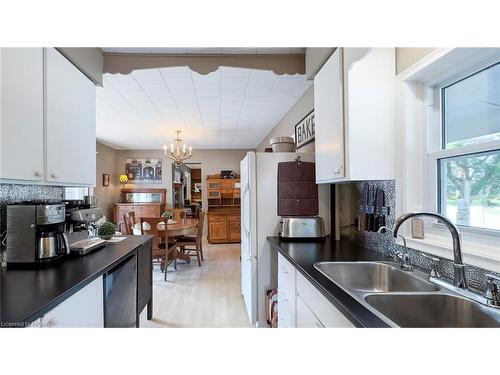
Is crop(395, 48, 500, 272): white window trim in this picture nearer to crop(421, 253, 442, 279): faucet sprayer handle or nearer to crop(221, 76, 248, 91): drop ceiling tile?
crop(421, 253, 442, 279): faucet sprayer handle

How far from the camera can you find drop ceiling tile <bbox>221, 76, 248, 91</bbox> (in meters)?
2.75

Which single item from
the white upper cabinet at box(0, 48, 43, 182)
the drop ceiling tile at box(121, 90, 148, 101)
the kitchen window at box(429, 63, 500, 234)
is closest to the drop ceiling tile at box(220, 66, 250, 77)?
the drop ceiling tile at box(121, 90, 148, 101)

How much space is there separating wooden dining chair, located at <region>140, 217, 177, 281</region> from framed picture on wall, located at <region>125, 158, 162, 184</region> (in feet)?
10.7

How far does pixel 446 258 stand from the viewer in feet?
3.88

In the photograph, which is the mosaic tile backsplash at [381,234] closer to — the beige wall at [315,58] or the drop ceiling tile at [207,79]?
the beige wall at [315,58]

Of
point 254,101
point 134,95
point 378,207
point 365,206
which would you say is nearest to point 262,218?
point 365,206

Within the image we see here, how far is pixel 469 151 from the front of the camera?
1.18 m

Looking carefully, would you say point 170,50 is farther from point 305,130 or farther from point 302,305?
point 302,305

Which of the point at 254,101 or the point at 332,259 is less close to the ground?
the point at 254,101

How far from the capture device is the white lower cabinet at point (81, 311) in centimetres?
101

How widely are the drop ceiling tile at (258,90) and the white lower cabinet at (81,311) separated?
2466 mm

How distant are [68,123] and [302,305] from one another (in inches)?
75.5
